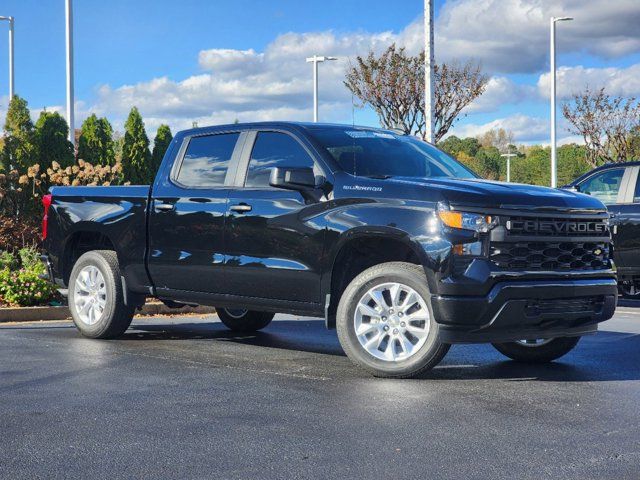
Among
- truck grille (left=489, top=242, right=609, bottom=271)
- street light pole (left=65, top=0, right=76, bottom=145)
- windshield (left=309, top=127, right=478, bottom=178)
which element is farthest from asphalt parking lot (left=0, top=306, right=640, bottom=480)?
street light pole (left=65, top=0, right=76, bottom=145)

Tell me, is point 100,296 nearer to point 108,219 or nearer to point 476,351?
point 108,219

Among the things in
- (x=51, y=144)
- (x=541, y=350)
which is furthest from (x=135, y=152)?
(x=541, y=350)

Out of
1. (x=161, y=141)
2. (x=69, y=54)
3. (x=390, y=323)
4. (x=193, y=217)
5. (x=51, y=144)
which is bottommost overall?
(x=390, y=323)

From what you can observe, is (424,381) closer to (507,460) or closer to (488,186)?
(488,186)

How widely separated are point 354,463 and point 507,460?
0.78 m

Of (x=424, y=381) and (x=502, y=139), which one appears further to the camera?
(x=502, y=139)

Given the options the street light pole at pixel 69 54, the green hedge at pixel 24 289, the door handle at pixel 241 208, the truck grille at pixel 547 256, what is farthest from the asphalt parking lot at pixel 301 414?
the street light pole at pixel 69 54

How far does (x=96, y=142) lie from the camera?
2466 centimetres

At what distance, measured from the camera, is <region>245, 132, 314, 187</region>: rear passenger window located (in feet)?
25.9

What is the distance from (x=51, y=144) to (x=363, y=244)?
15917 mm

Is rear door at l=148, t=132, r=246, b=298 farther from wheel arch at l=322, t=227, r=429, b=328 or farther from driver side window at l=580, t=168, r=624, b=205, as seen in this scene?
driver side window at l=580, t=168, r=624, b=205

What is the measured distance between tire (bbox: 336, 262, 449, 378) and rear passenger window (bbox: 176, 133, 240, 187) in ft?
6.29

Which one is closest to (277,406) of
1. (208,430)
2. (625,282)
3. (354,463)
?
(208,430)

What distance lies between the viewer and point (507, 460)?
4.80m
